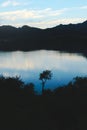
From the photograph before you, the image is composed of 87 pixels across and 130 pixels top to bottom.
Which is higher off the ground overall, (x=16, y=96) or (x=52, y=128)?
(x=16, y=96)

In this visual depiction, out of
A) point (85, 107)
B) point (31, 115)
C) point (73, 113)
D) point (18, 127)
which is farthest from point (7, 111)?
point (85, 107)

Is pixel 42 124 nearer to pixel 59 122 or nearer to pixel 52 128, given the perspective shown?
pixel 52 128

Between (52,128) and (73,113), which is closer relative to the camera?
(52,128)

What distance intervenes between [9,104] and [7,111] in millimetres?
1391

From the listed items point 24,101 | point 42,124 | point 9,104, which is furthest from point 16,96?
point 42,124

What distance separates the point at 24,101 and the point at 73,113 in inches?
141

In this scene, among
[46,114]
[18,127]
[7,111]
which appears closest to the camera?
[18,127]

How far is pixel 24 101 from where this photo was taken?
2042 centimetres

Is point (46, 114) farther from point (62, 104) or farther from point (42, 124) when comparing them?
point (42, 124)

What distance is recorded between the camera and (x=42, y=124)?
15367 mm

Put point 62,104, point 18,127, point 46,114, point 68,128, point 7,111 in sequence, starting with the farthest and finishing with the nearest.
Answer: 1. point 62,104
2. point 46,114
3. point 7,111
4. point 68,128
5. point 18,127

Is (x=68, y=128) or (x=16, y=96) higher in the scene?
(x=16, y=96)

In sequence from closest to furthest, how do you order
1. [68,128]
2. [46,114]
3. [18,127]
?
[18,127] < [68,128] < [46,114]

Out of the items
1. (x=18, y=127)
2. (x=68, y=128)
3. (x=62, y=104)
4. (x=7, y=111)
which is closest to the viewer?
(x=18, y=127)
